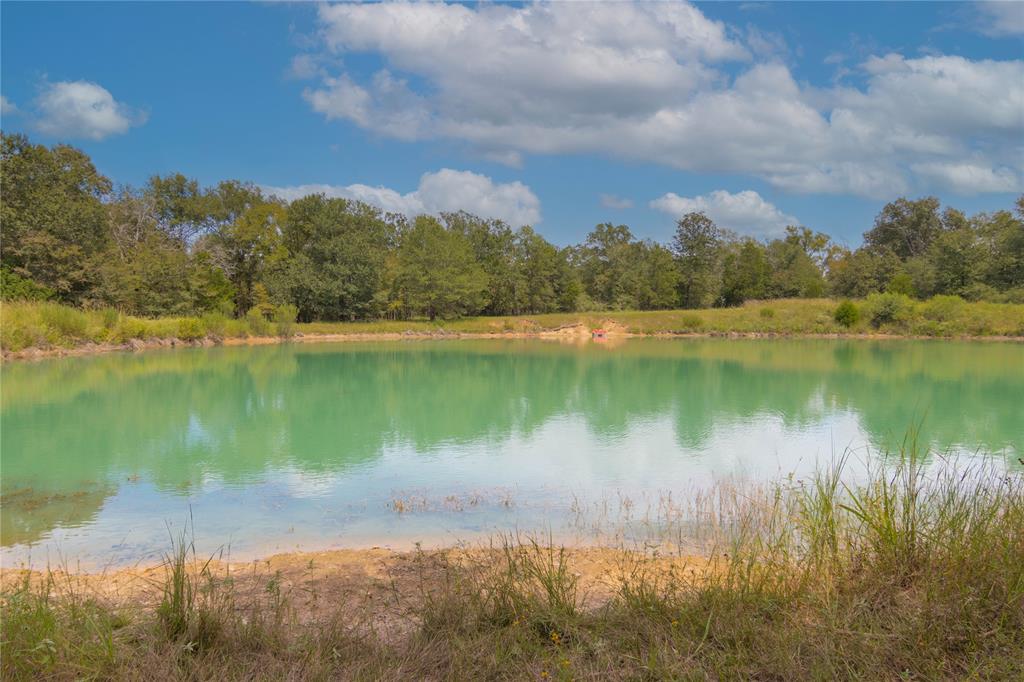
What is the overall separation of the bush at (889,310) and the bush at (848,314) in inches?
38.3

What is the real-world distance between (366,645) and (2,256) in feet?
154

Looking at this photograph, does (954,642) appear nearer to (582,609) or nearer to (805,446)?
(582,609)

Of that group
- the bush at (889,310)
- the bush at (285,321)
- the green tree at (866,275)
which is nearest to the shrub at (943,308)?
the bush at (889,310)

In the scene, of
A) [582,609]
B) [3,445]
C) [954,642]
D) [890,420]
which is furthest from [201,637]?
[890,420]

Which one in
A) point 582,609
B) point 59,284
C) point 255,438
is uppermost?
point 59,284

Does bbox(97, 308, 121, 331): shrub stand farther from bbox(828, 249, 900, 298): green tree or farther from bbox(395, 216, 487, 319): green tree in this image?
bbox(828, 249, 900, 298): green tree

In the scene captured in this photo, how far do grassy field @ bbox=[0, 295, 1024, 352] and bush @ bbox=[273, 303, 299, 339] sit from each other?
0.42 feet

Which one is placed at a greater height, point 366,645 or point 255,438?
point 366,645

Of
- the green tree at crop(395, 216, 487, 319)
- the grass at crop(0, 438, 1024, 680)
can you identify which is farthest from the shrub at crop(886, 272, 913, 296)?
the grass at crop(0, 438, 1024, 680)

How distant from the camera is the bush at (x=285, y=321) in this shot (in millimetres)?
46219

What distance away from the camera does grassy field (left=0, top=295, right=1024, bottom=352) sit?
30016mm

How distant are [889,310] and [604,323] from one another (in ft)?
70.3

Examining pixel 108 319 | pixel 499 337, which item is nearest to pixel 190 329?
pixel 108 319

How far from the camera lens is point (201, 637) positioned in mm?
3371
